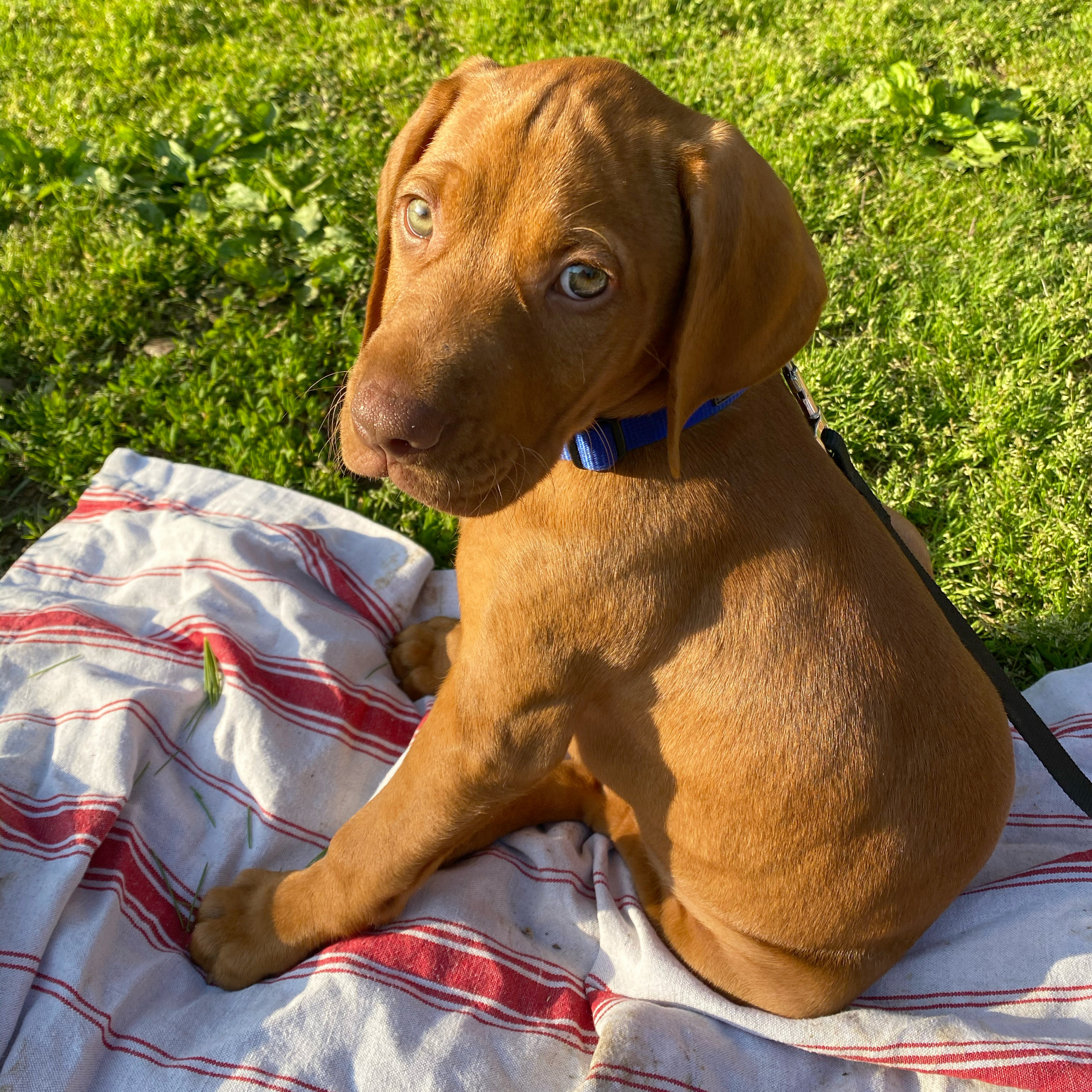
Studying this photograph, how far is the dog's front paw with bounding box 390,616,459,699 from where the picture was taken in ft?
11.8

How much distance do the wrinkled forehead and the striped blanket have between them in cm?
191

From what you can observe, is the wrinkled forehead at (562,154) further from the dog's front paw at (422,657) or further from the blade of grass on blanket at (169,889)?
the blade of grass on blanket at (169,889)

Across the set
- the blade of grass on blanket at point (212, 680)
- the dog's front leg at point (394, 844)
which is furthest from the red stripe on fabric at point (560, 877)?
the blade of grass on blanket at point (212, 680)

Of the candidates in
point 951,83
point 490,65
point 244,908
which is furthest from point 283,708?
point 951,83

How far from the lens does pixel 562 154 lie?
204cm

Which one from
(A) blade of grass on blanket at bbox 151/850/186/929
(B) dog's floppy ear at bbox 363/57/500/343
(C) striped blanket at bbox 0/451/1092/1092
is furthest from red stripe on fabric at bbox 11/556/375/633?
(B) dog's floppy ear at bbox 363/57/500/343

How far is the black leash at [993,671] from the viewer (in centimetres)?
259

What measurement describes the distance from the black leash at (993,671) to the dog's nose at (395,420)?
3.77ft

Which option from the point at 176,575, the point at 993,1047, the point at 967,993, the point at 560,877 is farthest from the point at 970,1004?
the point at 176,575

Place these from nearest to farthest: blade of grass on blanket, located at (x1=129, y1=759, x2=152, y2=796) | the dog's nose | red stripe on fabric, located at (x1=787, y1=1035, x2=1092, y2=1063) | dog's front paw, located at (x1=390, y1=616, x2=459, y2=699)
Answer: the dog's nose → red stripe on fabric, located at (x1=787, y1=1035, x2=1092, y2=1063) → blade of grass on blanket, located at (x1=129, y1=759, x2=152, y2=796) → dog's front paw, located at (x1=390, y1=616, x2=459, y2=699)

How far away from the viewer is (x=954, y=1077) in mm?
2615

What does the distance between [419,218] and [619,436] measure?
69 centimetres

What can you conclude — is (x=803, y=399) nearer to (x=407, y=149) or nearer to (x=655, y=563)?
(x=655, y=563)

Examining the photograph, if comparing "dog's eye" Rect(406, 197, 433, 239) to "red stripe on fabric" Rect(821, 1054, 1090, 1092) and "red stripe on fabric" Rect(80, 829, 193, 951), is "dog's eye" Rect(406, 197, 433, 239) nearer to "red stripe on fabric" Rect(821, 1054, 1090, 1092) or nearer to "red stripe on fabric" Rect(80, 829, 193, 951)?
"red stripe on fabric" Rect(80, 829, 193, 951)
